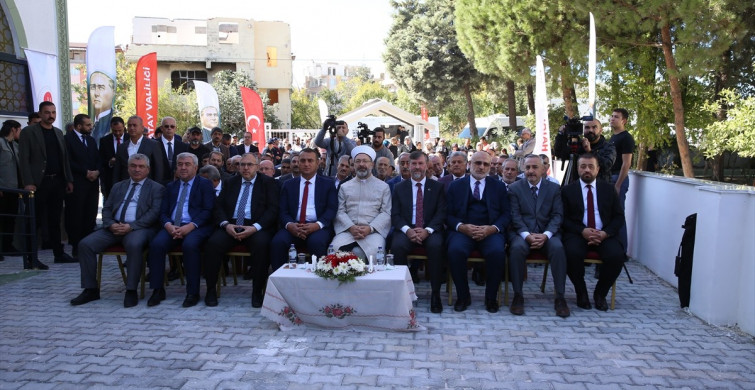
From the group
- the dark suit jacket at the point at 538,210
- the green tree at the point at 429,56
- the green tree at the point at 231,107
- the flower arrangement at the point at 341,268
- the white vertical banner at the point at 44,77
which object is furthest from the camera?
the green tree at the point at 231,107

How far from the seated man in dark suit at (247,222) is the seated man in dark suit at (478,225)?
6.28 ft

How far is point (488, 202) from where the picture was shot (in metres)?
6.05

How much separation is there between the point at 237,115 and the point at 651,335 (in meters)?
33.5

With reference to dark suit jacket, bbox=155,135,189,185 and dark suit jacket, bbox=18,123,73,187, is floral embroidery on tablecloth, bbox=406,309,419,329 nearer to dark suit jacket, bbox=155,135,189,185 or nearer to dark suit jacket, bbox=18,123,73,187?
dark suit jacket, bbox=155,135,189,185

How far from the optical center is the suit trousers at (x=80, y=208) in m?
8.06

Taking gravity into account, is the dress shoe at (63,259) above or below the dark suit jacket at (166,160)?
below

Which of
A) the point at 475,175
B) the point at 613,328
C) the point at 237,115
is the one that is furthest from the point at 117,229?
the point at 237,115

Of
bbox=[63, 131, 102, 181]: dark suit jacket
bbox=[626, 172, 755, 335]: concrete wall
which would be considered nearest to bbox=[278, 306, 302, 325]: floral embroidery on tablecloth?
bbox=[626, 172, 755, 335]: concrete wall

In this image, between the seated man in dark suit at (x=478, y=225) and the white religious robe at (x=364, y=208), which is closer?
the seated man in dark suit at (x=478, y=225)

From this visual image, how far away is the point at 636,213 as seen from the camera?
8.03 meters

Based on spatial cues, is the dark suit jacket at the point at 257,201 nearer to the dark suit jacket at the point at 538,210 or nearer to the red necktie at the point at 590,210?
the dark suit jacket at the point at 538,210

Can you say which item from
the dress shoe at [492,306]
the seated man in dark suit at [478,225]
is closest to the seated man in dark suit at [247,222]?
the seated man in dark suit at [478,225]

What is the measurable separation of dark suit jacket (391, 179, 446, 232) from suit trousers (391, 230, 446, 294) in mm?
165

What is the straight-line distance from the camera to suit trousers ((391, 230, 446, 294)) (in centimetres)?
573
